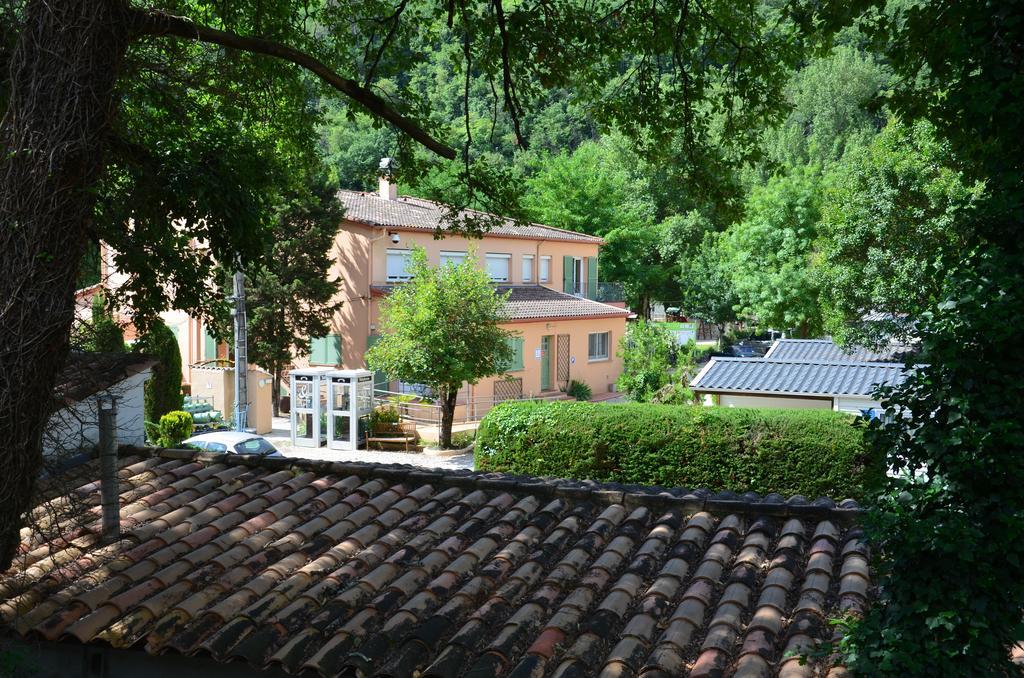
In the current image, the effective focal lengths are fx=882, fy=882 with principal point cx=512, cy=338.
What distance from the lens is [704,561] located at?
5.65m

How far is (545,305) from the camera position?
3419cm

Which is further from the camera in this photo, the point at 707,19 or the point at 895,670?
the point at 707,19

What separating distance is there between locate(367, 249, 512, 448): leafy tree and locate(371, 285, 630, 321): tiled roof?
6.04 meters

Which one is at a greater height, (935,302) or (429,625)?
(935,302)

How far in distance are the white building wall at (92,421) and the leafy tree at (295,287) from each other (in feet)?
60.6

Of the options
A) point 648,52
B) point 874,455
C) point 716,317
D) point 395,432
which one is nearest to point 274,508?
point 874,455

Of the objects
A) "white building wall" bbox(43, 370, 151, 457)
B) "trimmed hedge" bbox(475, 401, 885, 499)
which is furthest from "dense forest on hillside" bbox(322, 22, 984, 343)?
"white building wall" bbox(43, 370, 151, 457)

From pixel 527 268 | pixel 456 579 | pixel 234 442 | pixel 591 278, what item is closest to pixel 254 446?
pixel 234 442

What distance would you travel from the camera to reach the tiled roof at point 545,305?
3222 centimetres

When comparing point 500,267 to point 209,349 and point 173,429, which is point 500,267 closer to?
point 209,349

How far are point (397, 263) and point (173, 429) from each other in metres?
12.0

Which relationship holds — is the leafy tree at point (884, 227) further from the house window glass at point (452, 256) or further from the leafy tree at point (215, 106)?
the house window glass at point (452, 256)

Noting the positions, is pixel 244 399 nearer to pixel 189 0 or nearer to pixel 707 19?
pixel 189 0

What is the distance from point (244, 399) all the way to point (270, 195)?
14.4 meters
